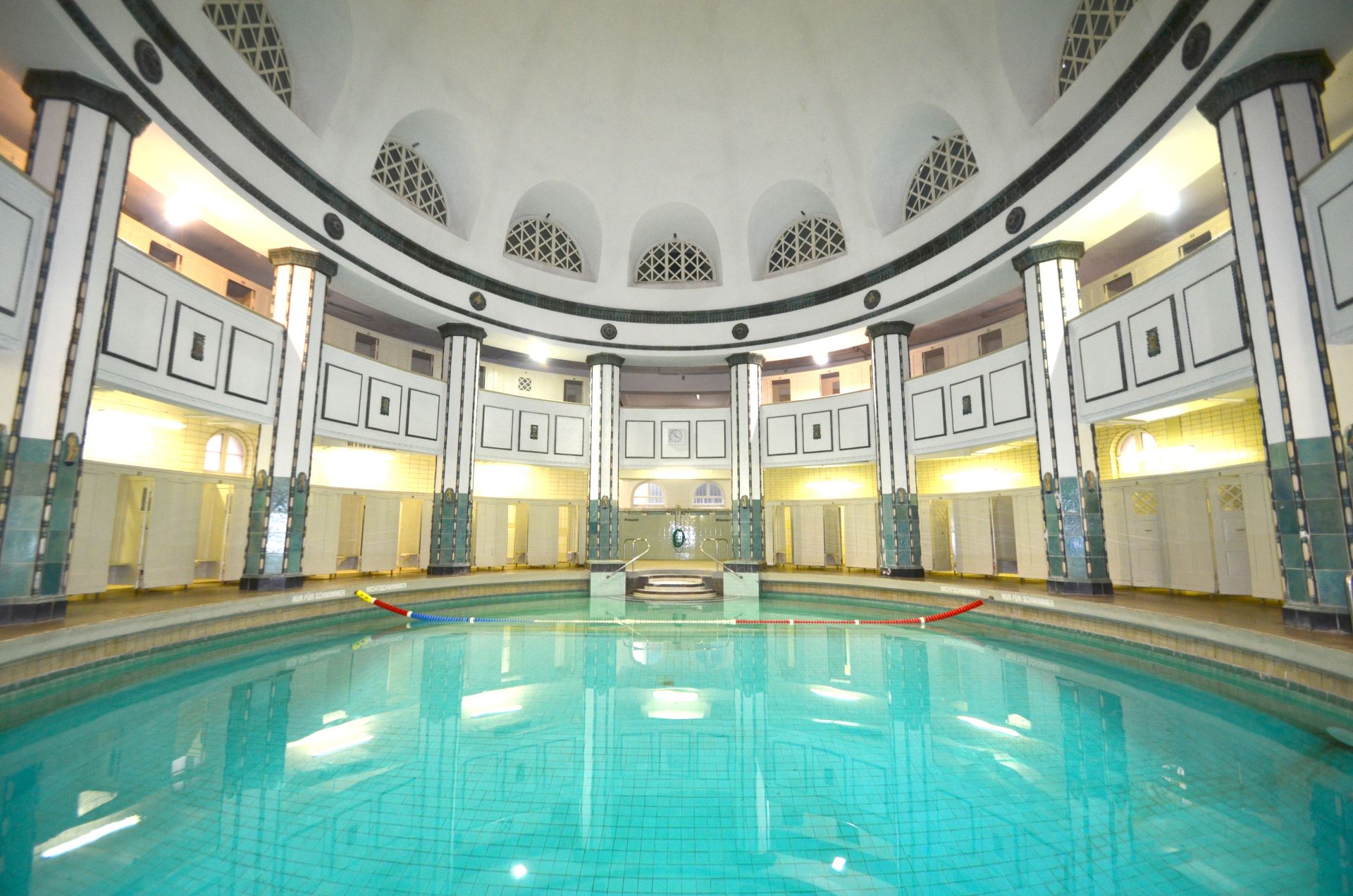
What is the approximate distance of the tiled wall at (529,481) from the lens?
16594 millimetres

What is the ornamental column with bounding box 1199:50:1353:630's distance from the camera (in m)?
5.89

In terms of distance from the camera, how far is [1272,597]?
8516mm

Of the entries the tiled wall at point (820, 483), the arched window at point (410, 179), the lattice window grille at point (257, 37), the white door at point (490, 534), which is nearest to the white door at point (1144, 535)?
the tiled wall at point (820, 483)

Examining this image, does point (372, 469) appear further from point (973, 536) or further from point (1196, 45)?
point (1196, 45)

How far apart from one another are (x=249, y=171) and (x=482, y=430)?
727 centimetres

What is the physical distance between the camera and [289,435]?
35.0 feet

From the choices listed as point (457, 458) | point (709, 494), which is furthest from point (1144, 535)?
point (457, 458)

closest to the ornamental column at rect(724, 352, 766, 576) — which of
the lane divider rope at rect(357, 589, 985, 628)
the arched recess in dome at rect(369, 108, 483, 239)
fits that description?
the lane divider rope at rect(357, 589, 985, 628)

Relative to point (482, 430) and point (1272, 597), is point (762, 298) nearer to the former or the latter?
point (482, 430)

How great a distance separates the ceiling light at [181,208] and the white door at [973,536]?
52.4 ft

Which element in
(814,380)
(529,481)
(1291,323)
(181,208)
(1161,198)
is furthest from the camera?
(814,380)

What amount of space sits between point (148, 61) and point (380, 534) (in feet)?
30.5

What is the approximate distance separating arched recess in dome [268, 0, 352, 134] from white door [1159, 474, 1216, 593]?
16.0 m

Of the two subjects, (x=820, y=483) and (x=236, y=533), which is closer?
(x=236, y=533)
